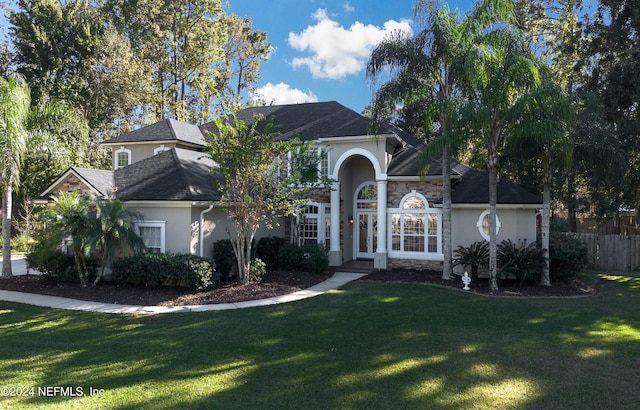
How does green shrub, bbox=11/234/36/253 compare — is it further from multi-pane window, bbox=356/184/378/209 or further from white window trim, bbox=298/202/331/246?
multi-pane window, bbox=356/184/378/209

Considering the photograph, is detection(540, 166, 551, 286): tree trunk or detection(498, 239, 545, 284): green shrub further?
detection(540, 166, 551, 286): tree trunk

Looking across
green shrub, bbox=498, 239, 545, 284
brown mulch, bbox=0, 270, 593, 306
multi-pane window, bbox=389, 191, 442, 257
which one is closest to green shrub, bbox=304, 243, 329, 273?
brown mulch, bbox=0, 270, 593, 306

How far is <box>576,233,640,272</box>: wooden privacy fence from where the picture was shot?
17.9 meters

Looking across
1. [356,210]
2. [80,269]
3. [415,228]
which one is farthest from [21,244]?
[415,228]

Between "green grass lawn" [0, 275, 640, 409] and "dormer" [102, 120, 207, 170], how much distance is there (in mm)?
10777

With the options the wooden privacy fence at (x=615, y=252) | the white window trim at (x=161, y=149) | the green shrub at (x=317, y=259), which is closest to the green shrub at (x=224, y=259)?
the green shrub at (x=317, y=259)

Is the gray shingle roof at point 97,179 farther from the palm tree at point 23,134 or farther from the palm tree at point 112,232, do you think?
the palm tree at point 112,232

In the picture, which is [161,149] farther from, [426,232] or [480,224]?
[480,224]

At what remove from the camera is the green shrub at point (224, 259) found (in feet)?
44.5

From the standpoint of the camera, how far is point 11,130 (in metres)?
12.5

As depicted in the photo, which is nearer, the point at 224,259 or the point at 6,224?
the point at 6,224

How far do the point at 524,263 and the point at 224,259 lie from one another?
9.73 meters

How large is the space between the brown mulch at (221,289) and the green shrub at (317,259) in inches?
25.7

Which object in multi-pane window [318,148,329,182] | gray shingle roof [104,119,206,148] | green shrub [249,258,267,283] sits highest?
gray shingle roof [104,119,206,148]
